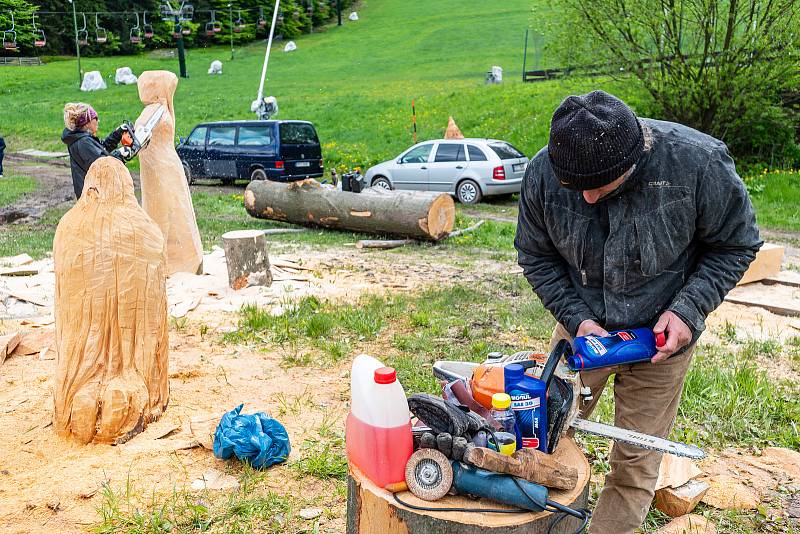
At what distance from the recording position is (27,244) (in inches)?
352

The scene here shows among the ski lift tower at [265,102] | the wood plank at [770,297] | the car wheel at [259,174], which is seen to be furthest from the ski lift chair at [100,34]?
the wood plank at [770,297]

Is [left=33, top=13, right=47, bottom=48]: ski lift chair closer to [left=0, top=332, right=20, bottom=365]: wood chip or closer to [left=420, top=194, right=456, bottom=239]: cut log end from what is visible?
[left=420, top=194, right=456, bottom=239]: cut log end

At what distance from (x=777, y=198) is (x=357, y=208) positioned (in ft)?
26.0

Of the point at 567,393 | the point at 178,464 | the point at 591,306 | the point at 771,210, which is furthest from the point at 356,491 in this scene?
the point at 771,210

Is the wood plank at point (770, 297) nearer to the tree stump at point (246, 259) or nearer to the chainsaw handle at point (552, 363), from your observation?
the tree stump at point (246, 259)

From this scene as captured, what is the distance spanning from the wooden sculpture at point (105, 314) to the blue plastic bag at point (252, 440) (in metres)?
0.56

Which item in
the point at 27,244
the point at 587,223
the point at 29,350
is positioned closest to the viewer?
the point at 587,223

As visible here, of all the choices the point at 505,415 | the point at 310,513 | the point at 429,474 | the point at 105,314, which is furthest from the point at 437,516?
the point at 105,314

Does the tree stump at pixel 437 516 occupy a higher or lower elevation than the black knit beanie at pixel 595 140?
lower

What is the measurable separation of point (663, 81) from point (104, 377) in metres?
12.9

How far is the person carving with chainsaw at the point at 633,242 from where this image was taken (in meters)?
2.14

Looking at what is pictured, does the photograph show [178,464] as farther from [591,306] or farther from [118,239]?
[591,306]

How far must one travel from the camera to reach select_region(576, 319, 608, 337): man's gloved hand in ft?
7.92

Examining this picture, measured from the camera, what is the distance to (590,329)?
2436mm
